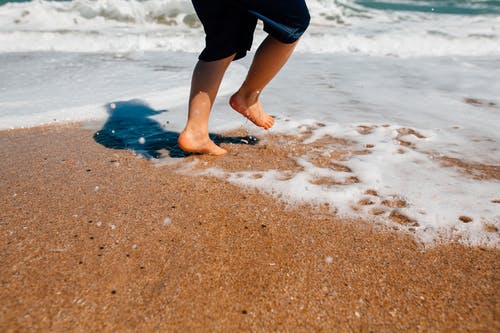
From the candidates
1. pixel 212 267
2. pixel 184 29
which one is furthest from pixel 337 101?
pixel 184 29

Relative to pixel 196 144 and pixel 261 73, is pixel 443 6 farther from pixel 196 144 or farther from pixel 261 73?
pixel 196 144

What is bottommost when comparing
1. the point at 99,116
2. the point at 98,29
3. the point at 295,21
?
the point at 98,29

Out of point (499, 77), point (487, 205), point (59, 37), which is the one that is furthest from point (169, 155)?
point (59, 37)

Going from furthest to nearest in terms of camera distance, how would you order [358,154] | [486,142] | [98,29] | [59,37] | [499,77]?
[98,29] < [59,37] < [499,77] < [486,142] < [358,154]

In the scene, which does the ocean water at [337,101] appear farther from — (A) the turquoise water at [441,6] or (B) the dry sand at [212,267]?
(A) the turquoise water at [441,6]

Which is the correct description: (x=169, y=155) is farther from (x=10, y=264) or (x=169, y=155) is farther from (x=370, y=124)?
(x=370, y=124)

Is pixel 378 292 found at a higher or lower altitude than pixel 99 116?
higher

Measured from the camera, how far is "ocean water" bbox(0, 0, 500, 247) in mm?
1472

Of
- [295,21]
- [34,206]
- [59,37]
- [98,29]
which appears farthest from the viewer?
[98,29]

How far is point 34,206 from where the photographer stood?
4.45 ft

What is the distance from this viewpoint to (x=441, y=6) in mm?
9492

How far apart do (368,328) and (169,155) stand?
123 centimetres

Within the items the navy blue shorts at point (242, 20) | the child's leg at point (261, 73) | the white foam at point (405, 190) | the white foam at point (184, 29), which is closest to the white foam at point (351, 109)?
the white foam at point (405, 190)

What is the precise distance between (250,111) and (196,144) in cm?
32
